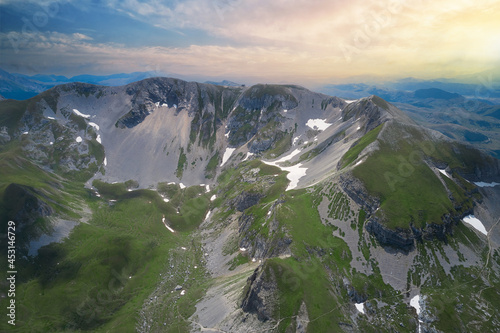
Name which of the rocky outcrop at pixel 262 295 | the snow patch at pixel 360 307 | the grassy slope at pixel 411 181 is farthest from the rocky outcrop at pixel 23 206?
the grassy slope at pixel 411 181

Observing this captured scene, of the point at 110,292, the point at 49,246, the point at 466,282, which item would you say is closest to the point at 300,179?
the point at 466,282

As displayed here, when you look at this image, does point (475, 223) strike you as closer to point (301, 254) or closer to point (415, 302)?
point (415, 302)

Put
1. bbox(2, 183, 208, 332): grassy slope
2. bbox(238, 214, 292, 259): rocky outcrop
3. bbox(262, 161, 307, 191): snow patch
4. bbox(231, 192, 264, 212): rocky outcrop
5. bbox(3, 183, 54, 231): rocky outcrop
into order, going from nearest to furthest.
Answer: bbox(238, 214, 292, 259): rocky outcrop → bbox(2, 183, 208, 332): grassy slope → bbox(3, 183, 54, 231): rocky outcrop → bbox(262, 161, 307, 191): snow patch → bbox(231, 192, 264, 212): rocky outcrop

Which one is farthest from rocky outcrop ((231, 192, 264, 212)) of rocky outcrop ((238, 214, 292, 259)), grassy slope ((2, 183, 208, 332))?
grassy slope ((2, 183, 208, 332))

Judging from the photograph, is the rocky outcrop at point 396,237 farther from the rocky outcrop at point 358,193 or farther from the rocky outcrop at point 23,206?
the rocky outcrop at point 23,206

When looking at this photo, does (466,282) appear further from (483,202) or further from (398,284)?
(483,202)

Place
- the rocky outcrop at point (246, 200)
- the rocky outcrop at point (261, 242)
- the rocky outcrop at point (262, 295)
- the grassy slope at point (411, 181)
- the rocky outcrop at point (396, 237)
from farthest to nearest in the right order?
1. the rocky outcrop at point (246, 200)
2. the grassy slope at point (411, 181)
3. the rocky outcrop at point (261, 242)
4. the rocky outcrop at point (396, 237)
5. the rocky outcrop at point (262, 295)

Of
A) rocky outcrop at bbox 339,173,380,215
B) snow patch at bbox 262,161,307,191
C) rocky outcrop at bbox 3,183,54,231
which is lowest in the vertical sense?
rocky outcrop at bbox 3,183,54,231

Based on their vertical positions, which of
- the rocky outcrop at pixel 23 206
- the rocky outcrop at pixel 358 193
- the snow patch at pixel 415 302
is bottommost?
the snow patch at pixel 415 302

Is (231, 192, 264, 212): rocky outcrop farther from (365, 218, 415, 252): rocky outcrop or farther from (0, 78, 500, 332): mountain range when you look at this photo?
(365, 218, 415, 252): rocky outcrop
